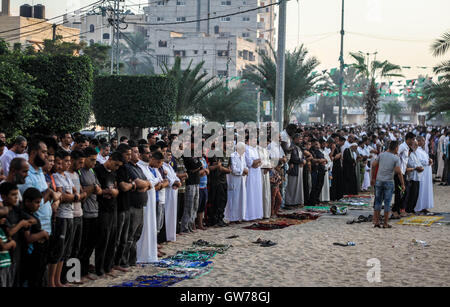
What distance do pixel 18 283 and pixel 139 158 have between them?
3722 mm

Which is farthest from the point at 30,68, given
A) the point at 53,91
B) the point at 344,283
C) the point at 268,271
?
the point at 344,283

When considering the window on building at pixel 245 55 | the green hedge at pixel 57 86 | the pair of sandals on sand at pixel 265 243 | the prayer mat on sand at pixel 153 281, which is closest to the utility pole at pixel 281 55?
the green hedge at pixel 57 86

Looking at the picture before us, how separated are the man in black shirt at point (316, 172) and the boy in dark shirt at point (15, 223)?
11.5 metres

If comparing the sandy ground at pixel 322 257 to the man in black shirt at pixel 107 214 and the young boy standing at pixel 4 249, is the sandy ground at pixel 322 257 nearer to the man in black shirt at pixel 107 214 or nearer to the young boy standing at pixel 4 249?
the man in black shirt at pixel 107 214

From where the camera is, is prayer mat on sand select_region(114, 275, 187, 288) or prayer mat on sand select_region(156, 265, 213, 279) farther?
prayer mat on sand select_region(156, 265, 213, 279)

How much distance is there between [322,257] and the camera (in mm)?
9922

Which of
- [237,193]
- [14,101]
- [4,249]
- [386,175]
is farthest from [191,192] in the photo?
[4,249]

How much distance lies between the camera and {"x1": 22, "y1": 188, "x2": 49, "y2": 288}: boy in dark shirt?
6484 millimetres

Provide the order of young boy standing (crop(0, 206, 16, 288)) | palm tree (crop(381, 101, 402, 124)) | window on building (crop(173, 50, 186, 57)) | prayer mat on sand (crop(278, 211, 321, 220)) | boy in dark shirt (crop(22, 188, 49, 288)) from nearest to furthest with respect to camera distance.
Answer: young boy standing (crop(0, 206, 16, 288)), boy in dark shirt (crop(22, 188, 49, 288)), prayer mat on sand (crop(278, 211, 321, 220)), window on building (crop(173, 50, 186, 57)), palm tree (crop(381, 101, 402, 124))

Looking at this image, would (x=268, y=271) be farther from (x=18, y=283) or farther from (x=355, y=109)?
(x=355, y=109)

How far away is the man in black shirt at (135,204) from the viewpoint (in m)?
8.93

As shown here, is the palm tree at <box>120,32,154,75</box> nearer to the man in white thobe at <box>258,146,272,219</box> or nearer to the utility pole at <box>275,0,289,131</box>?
the utility pole at <box>275,0,289,131</box>

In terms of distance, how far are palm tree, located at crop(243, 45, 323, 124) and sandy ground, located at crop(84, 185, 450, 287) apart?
1509cm

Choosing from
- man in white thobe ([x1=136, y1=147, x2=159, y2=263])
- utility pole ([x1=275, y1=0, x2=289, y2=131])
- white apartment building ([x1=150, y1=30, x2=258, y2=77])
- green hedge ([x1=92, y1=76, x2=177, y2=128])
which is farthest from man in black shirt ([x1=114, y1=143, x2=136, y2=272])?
white apartment building ([x1=150, y1=30, x2=258, y2=77])
